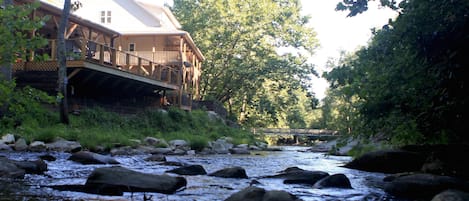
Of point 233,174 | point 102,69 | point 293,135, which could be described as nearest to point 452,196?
point 233,174

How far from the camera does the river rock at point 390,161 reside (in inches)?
331

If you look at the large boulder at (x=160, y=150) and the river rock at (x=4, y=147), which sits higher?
the river rock at (x=4, y=147)

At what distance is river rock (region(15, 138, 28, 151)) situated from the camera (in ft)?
35.1

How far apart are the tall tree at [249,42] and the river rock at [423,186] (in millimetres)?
25926

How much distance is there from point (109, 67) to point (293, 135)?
3383 centimetres

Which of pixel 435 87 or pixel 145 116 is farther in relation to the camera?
pixel 145 116

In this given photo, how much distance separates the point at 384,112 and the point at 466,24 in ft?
5.28

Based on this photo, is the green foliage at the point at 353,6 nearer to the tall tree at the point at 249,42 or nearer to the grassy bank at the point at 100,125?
the grassy bank at the point at 100,125

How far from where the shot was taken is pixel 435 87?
5.44 m

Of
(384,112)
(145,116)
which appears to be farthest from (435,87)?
(145,116)

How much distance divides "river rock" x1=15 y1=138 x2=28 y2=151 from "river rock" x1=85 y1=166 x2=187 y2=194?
6.28 meters

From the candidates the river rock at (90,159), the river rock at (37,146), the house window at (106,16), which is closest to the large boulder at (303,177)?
the river rock at (90,159)

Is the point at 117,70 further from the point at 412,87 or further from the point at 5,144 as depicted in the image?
the point at 412,87

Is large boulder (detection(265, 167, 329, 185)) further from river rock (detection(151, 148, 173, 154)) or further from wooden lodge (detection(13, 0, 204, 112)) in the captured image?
river rock (detection(151, 148, 173, 154))
